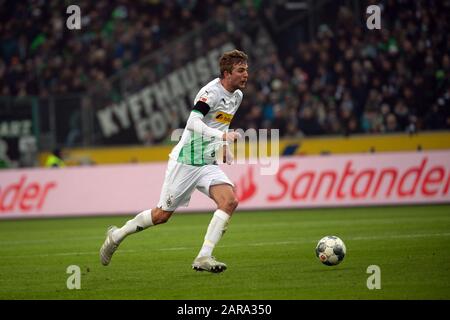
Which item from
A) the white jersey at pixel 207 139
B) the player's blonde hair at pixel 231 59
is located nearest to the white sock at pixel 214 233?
the white jersey at pixel 207 139

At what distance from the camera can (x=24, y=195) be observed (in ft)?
74.6

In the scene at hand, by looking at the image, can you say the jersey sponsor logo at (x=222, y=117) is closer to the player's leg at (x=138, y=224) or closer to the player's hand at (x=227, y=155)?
the player's hand at (x=227, y=155)

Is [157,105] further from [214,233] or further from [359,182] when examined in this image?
[214,233]

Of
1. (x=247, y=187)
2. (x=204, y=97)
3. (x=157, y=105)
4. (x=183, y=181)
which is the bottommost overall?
(x=247, y=187)

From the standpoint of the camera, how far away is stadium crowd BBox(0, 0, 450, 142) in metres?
23.8

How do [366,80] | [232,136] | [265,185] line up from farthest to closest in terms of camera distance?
[366,80] < [265,185] < [232,136]

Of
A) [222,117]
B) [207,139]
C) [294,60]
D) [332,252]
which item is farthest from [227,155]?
[294,60]

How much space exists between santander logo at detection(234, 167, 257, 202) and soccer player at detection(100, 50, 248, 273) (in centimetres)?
1059

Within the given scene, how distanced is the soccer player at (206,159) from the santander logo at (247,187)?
10594 millimetres

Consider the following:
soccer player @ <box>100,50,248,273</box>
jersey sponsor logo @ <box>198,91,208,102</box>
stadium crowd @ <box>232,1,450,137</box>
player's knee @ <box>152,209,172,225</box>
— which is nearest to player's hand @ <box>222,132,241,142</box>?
soccer player @ <box>100,50,248,273</box>

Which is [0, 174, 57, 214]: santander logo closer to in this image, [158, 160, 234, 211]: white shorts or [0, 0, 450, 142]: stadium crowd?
[0, 0, 450, 142]: stadium crowd

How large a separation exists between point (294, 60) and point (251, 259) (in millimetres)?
15485
